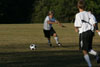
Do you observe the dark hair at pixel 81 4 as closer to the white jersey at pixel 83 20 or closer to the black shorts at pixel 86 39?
the white jersey at pixel 83 20

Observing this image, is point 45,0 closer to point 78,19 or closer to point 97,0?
point 97,0

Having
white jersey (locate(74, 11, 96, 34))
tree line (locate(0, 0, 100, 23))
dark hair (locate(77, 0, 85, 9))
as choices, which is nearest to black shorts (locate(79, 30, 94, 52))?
white jersey (locate(74, 11, 96, 34))

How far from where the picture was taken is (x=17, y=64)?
32.4 feet

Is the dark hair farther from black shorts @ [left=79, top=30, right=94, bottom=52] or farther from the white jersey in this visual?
black shorts @ [left=79, top=30, right=94, bottom=52]

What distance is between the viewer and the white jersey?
8.79 meters

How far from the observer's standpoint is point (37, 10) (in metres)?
77.6

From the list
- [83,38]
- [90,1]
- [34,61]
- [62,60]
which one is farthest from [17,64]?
[90,1]

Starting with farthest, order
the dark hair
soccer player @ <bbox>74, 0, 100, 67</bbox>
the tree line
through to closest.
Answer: the tree line
soccer player @ <bbox>74, 0, 100, 67</bbox>
the dark hair

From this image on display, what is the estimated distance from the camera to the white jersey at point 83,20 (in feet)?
28.8

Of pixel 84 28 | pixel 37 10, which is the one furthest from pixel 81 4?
pixel 37 10

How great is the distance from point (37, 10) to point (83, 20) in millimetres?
69058

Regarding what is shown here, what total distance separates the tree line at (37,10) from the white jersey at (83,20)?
220ft

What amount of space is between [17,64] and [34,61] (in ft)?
2.75

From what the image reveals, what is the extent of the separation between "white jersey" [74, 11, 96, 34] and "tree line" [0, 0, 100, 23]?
220ft
